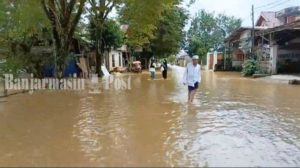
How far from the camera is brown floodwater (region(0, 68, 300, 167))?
6289mm

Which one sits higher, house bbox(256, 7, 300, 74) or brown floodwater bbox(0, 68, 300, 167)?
house bbox(256, 7, 300, 74)

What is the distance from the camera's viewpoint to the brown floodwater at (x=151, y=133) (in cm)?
629

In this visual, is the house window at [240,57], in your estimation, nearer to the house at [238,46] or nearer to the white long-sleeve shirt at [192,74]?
the house at [238,46]

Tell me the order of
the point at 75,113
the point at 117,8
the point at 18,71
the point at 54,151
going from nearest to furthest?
the point at 54,151 → the point at 75,113 → the point at 18,71 → the point at 117,8

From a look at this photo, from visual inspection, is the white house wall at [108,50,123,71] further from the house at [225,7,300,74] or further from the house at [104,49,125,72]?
the house at [225,7,300,74]

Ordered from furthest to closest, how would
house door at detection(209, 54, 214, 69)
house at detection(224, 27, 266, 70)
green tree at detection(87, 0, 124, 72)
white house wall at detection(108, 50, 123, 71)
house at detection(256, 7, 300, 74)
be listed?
house door at detection(209, 54, 214, 69) → white house wall at detection(108, 50, 123, 71) → house at detection(224, 27, 266, 70) → house at detection(256, 7, 300, 74) → green tree at detection(87, 0, 124, 72)

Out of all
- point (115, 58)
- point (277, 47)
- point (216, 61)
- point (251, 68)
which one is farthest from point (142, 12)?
point (216, 61)

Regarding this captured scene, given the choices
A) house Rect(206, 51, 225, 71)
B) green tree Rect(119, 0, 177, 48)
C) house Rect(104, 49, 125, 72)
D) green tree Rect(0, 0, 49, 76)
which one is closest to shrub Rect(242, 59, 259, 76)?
green tree Rect(119, 0, 177, 48)

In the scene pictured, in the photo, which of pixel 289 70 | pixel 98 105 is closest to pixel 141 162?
pixel 98 105

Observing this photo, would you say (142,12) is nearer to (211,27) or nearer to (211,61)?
(211,61)

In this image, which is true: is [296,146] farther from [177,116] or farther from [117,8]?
[117,8]

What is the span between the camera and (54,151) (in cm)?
681

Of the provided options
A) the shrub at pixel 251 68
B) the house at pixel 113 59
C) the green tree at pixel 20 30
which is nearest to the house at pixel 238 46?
the shrub at pixel 251 68

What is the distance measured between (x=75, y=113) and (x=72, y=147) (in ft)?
14.5
